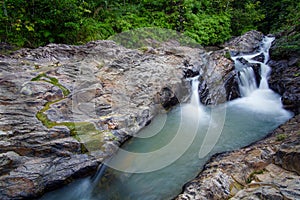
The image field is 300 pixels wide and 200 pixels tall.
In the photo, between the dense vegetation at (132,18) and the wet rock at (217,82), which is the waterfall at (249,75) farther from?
the dense vegetation at (132,18)

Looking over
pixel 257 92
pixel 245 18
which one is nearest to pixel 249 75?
pixel 257 92

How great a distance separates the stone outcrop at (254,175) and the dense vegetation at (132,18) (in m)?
7.39

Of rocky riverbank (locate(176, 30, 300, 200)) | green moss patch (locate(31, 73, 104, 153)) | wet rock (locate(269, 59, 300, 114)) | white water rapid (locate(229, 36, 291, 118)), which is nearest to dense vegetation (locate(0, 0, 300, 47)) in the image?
white water rapid (locate(229, 36, 291, 118))

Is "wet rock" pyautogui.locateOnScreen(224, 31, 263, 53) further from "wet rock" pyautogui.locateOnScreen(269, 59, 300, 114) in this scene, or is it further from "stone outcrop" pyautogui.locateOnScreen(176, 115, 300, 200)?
"stone outcrop" pyautogui.locateOnScreen(176, 115, 300, 200)

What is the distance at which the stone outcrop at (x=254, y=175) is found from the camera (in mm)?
3615

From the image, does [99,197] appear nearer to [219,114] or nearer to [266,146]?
[266,146]

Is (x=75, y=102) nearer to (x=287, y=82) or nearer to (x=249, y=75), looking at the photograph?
(x=249, y=75)

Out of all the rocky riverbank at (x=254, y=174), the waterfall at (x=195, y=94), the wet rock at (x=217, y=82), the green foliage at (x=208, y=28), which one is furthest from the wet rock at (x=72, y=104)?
the green foliage at (x=208, y=28)

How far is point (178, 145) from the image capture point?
6.04 meters

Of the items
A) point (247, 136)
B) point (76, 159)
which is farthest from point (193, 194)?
point (247, 136)

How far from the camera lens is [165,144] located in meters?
6.08

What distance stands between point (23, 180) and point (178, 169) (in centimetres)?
317

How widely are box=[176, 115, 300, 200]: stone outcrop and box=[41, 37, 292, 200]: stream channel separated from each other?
540mm

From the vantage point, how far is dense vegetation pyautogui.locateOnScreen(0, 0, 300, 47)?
8.60 m
